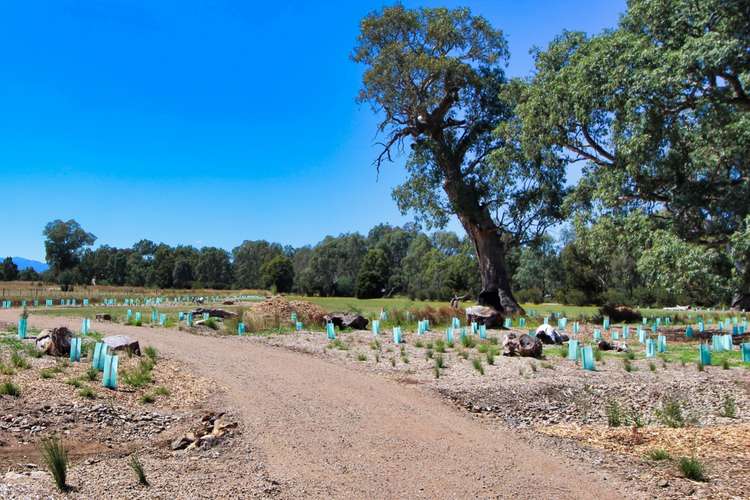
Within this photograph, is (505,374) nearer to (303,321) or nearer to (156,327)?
(303,321)

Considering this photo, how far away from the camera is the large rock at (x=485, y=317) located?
64.6 feet

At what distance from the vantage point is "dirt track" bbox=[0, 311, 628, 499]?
5477 mm

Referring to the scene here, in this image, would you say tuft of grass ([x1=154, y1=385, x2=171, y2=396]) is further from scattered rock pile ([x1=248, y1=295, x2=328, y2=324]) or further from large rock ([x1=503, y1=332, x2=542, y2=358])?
scattered rock pile ([x1=248, y1=295, x2=328, y2=324])

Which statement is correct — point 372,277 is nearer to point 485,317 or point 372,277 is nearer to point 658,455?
point 485,317

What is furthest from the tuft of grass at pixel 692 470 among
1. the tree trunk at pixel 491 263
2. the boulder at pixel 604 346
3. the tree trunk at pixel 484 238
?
the tree trunk at pixel 491 263

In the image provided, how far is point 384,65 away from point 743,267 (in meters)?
16.4

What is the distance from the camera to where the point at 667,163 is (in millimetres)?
17250

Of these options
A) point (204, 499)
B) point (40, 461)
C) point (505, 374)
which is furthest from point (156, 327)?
point (204, 499)

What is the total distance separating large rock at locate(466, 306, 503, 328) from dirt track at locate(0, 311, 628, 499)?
387 inches

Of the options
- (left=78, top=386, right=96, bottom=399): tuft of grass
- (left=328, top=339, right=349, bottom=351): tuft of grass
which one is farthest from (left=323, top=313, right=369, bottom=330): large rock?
(left=78, top=386, right=96, bottom=399): tuft of grass

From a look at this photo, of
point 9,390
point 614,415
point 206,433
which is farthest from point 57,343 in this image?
point 614,415

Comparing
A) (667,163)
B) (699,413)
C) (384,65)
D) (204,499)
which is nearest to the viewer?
(204,499)

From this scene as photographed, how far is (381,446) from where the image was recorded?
21.6 feet

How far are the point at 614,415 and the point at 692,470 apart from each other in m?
2.35
